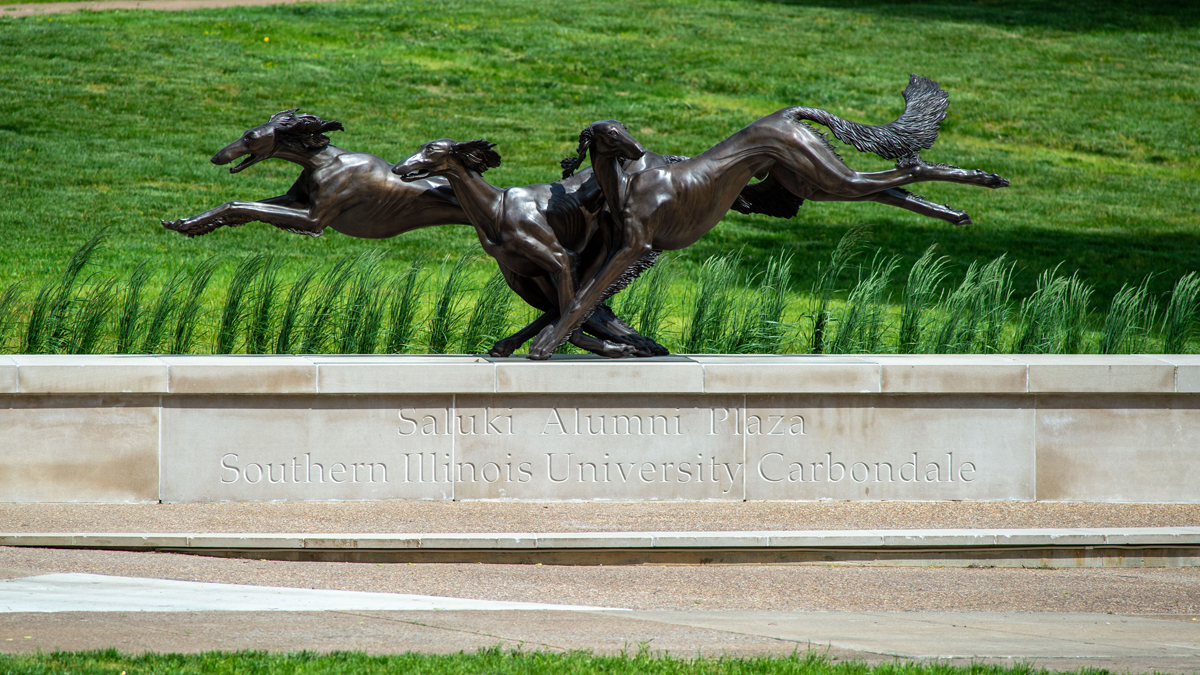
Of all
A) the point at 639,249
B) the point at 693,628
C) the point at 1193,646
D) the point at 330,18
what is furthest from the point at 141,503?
the point at 330,18

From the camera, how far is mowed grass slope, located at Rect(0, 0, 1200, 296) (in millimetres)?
18984

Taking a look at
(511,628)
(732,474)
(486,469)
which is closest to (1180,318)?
(732,474)

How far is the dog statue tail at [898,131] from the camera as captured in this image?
8.34 meters

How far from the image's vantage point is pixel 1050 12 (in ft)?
122

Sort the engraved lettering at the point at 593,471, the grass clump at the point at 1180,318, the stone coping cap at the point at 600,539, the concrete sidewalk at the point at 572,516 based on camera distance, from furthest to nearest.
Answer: the grass clump at the point at 1180,318 → the engraved lettering at the point at 593,471 → the concrete sidewalk at the point at 572,516 → the stone coping cap at the point at 600,539

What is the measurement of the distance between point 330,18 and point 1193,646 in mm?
29488

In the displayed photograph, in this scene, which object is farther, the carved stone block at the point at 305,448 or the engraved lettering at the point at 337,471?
the engraved lettering at the point at 337,471

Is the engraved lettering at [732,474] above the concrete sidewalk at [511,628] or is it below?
below

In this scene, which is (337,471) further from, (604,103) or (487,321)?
(604,103)

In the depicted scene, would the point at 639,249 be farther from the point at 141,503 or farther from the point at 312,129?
the point at 141,503

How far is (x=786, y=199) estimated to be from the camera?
918 cm

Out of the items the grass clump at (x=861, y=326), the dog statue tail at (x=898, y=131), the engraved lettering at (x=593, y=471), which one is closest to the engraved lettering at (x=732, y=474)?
the engraved lettering at (x=593, y=471)

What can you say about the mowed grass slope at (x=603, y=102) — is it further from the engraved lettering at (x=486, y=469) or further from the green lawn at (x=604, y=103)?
the engraved lettering at (x=486, y=469)

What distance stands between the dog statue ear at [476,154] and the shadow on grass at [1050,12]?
1193 inches
